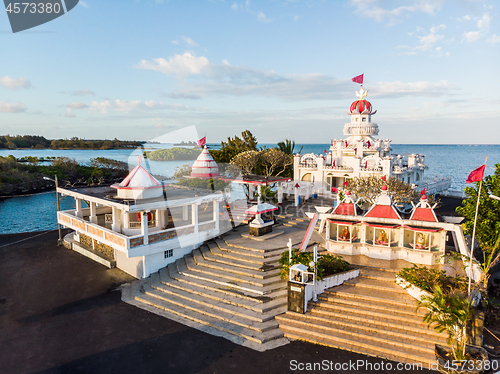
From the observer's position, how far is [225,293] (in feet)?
44.8

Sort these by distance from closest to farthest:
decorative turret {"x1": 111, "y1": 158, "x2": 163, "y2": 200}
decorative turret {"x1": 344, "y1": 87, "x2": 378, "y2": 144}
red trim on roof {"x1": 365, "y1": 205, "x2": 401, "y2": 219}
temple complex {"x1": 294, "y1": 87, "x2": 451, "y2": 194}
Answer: red trim on roof {"x1": 365, "y1": 205, "x2": 401, "y2": 219} → decorative turret {"x1": 111, "y1": 158, "x2": 163, "y2": 200} → temple complex {"x1": 294, "y1": 87, "x2": 451, "y2": 194} → decorative turret {"x1": 344, "y1": 87, "x2": 378, "y2": 144}

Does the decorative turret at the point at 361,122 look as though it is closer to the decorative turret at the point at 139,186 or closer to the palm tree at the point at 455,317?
the decorative turret at the point at 139,186

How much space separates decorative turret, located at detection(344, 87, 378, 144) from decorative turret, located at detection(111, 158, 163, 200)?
70.3 feet

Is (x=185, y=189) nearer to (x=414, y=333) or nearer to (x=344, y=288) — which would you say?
(x=344, y=288)

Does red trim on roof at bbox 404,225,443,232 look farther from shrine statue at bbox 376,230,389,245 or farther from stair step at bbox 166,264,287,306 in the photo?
stair step at bbox 166,264,287,306

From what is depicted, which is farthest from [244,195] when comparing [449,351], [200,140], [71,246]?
[449,351]

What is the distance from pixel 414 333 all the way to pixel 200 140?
22.7 m

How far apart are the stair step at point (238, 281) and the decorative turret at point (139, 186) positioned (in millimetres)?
4596

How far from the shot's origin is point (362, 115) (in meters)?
31.3

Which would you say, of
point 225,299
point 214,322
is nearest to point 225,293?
point 225,299

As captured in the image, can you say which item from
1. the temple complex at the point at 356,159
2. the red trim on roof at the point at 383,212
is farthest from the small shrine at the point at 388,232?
the temple complex at the point at 356,159

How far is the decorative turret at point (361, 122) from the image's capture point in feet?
102

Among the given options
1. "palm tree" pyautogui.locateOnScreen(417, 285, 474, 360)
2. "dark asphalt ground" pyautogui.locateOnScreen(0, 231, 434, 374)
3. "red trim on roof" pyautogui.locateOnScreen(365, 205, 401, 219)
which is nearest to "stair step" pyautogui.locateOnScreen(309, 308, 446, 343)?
"palm tree" pyautogui.locateOnScreen(417, 285, 474, 360)

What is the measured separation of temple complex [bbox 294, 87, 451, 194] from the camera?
90.7ft
